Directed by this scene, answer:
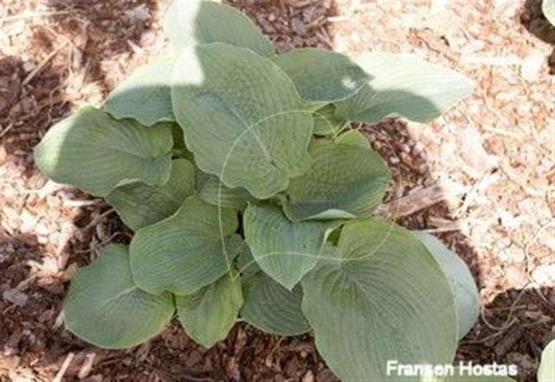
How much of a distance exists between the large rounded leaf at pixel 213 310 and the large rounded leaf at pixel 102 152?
0.25 metres

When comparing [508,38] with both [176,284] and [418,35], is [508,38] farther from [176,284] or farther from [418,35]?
[176,284]

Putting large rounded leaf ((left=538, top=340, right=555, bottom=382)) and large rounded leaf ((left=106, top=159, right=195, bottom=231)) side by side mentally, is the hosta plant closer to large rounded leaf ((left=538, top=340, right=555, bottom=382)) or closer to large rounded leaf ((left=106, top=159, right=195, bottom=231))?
large rounded leaf ((left=106, top=159, right=195, bottom=231))

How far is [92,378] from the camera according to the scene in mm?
2033

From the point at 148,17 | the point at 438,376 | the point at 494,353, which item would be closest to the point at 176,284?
the point at 438,376

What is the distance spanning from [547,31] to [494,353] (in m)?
1.00

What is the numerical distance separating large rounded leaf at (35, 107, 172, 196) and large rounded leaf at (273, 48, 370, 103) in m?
0.31

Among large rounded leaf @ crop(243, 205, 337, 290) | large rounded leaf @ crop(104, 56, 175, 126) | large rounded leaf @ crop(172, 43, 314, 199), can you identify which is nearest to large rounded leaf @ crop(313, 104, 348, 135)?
large rounded leaf @ crop(172, 43, 314, 199)

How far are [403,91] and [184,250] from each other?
57cm

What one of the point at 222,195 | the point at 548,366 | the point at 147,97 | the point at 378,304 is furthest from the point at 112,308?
the point at 548,366

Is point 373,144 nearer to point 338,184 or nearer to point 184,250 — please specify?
point 338,184

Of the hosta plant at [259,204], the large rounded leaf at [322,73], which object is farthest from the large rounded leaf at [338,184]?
the large rounded leaf at [322,73]

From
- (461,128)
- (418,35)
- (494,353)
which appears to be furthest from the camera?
(418,35)

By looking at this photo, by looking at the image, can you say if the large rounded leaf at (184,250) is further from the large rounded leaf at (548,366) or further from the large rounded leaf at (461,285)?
the large rounded leaf at (548,366)

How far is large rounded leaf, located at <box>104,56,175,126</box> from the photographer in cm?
199
